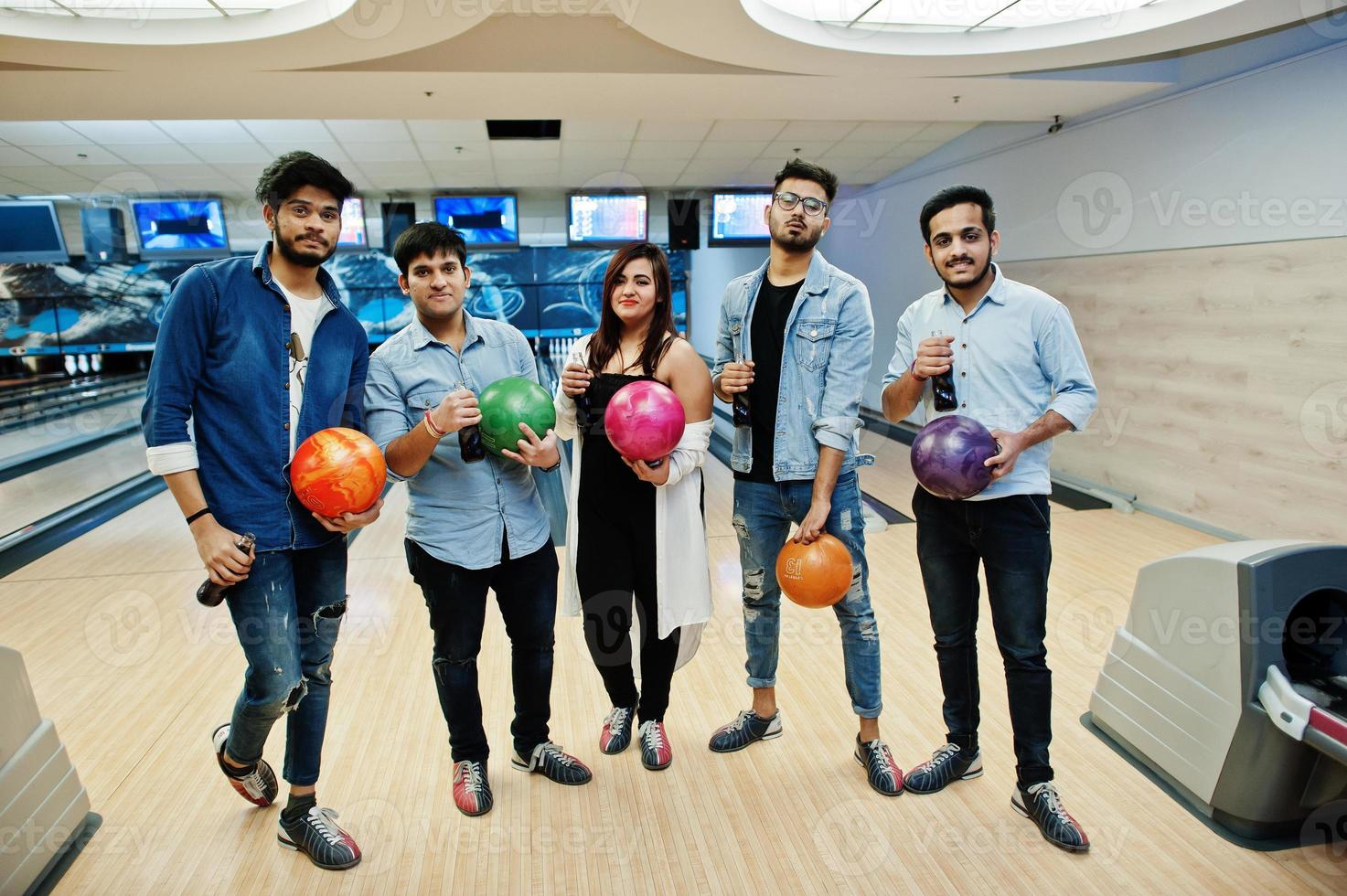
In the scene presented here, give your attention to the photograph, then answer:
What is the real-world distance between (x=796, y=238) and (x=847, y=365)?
0.28 metres

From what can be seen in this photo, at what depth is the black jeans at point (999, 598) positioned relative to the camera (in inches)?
58.4

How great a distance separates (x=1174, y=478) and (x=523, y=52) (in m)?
3.68

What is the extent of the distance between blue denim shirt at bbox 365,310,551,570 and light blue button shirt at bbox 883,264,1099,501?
94 centimetres

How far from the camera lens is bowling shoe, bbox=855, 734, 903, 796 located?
1681 mm

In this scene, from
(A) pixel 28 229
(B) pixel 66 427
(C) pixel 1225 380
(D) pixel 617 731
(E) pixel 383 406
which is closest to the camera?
(E) pixel 383 406

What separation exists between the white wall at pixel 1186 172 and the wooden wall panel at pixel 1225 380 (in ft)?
0.38

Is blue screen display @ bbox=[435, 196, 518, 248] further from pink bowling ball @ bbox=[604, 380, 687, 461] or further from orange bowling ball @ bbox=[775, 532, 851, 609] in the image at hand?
orange bowling ball @ bbox=[775, 532, 851, 609]

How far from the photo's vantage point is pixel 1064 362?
4.85 ft

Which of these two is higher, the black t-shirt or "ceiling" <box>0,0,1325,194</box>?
"ceiling" <box>0,0,1325,194</box>

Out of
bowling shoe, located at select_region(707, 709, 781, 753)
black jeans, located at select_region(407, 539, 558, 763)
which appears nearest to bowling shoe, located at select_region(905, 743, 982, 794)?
bowling shoe, located at select_region(707, 709, 781, 753)

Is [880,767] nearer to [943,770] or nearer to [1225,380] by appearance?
[943,770]

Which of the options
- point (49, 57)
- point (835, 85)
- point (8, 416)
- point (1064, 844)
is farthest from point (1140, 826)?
point (8, 416)

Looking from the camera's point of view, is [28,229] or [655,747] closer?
[655,747]

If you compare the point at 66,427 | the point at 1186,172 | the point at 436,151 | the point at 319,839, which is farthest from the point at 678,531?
the point at 66,427
